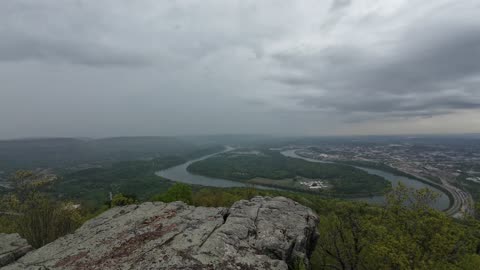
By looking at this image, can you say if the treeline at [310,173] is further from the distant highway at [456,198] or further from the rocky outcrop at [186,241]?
the rocky outcrop at [186,241]

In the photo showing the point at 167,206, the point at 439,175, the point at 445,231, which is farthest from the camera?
the point at 439,175

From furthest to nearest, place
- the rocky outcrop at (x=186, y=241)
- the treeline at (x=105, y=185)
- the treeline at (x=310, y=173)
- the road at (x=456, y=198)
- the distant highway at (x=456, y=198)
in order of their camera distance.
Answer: the treeline at (x=310, y=173) → the treeline at (x=105, y=185) → the distant highway at (x=456, y=198) → the road at (x=456, y=198) → the rocky outcrop at (x=186, y=241)

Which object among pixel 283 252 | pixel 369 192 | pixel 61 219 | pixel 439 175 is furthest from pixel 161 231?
Answer: pixel 439 175

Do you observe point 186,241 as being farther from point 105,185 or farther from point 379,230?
point 105,185

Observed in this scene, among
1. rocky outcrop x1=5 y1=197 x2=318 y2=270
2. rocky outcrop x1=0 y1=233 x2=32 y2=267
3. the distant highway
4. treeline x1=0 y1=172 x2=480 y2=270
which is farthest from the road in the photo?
rocky outcrop x1=0 y1=233 x2=32 y2=267

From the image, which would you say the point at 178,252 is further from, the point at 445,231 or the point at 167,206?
the point at 445,231

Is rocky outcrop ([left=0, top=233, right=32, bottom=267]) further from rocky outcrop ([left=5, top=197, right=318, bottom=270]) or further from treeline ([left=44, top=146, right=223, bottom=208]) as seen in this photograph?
treeline ([left=44, top=146, right=223, bottom=208])

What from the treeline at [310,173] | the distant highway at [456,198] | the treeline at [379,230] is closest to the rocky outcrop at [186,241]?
the treeline at [379,230]
